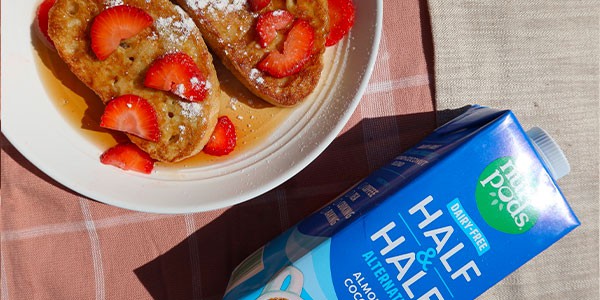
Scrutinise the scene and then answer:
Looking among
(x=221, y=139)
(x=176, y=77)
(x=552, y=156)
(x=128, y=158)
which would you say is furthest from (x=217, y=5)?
(x=552, y=156)

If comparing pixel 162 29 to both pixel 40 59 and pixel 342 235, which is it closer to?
pixel 40 59

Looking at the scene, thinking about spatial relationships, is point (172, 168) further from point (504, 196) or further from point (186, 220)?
point (504, 196)

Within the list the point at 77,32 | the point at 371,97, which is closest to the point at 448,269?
the point at 371,97

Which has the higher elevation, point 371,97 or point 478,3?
point 478,3

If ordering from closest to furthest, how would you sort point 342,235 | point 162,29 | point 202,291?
point 342,235 → point 162,29 → point 202,291

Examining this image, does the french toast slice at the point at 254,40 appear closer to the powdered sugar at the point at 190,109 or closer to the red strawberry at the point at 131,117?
the powdered sugar at the point at 190,109

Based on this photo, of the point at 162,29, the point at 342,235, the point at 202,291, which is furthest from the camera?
the point at 202,291
